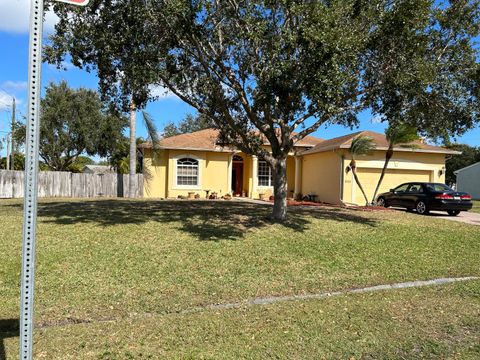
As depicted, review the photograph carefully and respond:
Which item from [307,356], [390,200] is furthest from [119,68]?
[390,200]

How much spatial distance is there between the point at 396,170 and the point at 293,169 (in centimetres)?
724

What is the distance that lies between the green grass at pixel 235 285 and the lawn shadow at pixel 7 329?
0.07 meters

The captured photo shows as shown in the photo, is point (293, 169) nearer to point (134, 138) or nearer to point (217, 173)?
point (217, 173)

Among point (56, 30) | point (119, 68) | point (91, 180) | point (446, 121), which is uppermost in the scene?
point (56, 30)

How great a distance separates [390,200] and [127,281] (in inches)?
612

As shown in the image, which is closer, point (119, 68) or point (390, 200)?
point (119, 68)

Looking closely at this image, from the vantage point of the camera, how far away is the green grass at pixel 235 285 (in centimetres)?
452

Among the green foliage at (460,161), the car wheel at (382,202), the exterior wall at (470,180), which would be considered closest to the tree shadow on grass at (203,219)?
the car wheel at (382,202)

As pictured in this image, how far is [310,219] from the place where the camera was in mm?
12594

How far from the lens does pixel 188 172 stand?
2538 cm

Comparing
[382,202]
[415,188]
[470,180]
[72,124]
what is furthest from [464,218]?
[470,180]

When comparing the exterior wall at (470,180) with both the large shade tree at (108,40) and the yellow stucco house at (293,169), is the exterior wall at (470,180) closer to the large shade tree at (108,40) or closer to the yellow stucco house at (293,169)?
the yellow stucco house at (293,169)

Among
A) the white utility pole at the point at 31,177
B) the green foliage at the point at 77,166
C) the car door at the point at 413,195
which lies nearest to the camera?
the white utility pole at the point at 31,177

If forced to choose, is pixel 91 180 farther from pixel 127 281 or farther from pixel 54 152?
pixel 127 281
